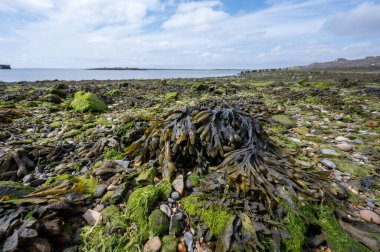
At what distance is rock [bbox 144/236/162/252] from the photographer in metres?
1.78

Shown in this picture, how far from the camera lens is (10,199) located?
6.91 feet

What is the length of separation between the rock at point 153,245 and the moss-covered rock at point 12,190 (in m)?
1.48

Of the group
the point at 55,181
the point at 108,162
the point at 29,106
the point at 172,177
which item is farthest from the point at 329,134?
the point at 29,106

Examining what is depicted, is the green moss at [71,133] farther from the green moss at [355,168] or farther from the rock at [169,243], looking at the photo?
the green moss at [355,168]

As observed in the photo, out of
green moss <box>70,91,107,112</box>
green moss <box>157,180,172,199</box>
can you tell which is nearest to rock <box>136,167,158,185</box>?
green moss <box>157,180,172,199</box>

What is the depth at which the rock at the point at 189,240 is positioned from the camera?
1.81 meters

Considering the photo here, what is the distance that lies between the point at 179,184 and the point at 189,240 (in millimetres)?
721

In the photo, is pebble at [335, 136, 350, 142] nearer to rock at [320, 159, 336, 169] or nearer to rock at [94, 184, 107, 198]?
rock at [320, 159, 336, 169]

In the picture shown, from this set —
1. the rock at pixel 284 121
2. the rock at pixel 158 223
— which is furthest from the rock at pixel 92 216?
the rock at pixel 284 121

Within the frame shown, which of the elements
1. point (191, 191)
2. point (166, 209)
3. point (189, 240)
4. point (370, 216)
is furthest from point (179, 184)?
point (370, 216)

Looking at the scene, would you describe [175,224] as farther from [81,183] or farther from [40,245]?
[81,183]

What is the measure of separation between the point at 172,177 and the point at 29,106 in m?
8.35

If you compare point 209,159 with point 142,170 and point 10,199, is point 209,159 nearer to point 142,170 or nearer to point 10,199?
point 142,170

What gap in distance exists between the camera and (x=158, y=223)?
1.97 meters
